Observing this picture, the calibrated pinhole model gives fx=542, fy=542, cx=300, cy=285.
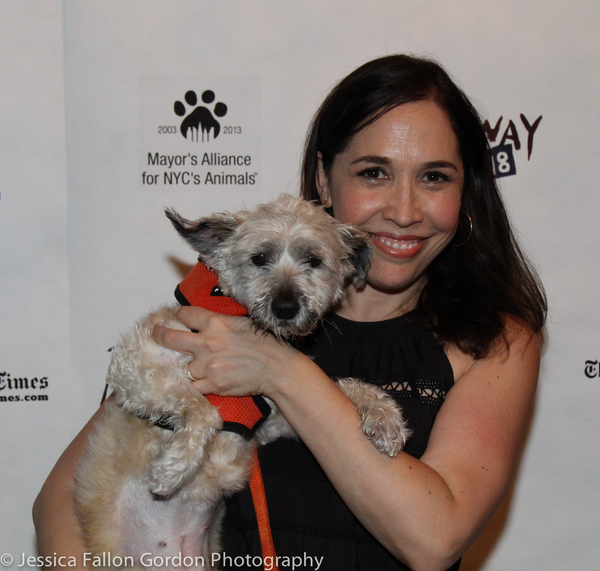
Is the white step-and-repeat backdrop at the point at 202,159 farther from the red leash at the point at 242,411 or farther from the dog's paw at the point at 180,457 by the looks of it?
the dog's paw at the point at 180,457

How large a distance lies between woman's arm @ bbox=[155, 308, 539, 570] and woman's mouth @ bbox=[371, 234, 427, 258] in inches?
18.0

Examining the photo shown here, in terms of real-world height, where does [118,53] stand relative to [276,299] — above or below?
above

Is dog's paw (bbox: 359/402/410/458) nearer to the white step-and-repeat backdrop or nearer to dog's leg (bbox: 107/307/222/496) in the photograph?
dog's leg (bbox: 107/307/222/496)

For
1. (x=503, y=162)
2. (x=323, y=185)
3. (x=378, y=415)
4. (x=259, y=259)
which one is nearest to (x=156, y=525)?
(x=378, y=415)

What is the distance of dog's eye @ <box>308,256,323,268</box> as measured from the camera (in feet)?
6.29

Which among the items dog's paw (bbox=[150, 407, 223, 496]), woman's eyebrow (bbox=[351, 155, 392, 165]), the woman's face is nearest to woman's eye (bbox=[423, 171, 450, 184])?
the woman's face

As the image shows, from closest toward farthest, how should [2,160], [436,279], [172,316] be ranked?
[172,316]
[436,279]
[2,160]

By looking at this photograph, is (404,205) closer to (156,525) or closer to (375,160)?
(375,160)

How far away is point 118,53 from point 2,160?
755 mm

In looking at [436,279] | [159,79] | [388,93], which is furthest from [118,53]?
[436,279]

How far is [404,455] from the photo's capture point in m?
1.55

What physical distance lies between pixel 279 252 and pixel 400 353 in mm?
580

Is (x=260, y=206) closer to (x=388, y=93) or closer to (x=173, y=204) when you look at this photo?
(x=388, y=93)

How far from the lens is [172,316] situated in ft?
6.20
